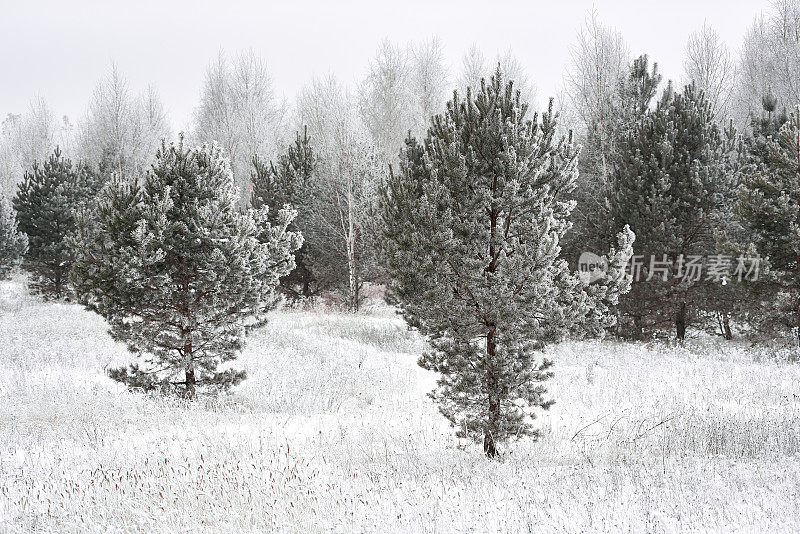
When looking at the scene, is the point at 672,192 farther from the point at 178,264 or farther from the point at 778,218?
the point at 178,264

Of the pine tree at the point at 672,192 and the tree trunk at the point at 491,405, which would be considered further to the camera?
the pine tree at the point at 672,192

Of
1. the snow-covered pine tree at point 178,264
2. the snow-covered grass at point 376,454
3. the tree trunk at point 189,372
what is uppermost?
the snow-covered pine tree at point 178,264

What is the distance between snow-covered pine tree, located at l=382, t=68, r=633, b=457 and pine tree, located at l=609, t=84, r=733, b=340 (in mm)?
9044

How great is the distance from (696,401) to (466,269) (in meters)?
5.59

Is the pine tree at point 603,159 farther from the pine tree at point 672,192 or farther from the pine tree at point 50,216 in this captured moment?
the pine tree at point 50,216

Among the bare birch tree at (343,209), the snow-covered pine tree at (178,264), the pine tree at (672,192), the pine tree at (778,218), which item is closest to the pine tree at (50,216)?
the bare birch tree at (343,209)

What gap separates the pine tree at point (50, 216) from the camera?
62.4 ft

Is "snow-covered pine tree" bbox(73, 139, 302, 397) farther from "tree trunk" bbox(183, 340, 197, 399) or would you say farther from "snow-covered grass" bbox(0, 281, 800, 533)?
"snow-covered grass" bbox(0, 281, 800, 533)

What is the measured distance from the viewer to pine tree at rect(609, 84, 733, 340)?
43.8 ft

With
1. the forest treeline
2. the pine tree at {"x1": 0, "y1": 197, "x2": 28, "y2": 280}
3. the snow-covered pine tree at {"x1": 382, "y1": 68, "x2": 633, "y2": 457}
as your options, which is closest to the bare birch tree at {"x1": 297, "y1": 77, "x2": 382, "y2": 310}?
the forest treeline

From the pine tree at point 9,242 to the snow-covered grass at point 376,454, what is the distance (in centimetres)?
863

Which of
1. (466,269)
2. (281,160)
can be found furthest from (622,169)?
(281,160)

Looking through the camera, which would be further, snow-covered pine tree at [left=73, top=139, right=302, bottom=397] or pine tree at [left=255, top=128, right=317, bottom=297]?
pine tree at [left=255, top=128, right=317, bottom=297]

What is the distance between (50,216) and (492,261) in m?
19.2
